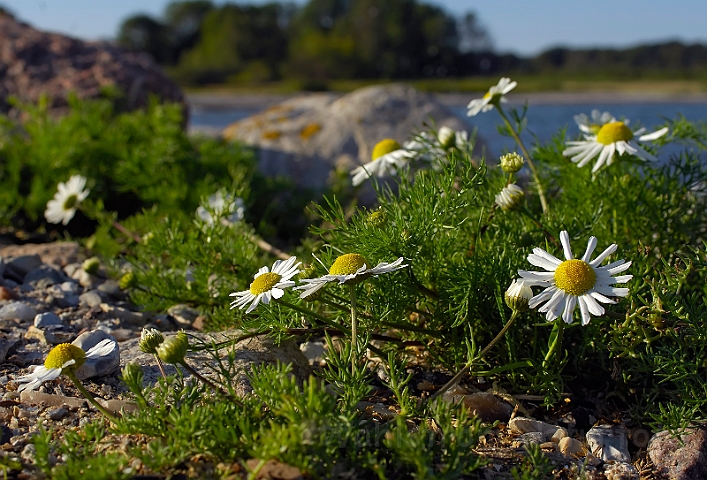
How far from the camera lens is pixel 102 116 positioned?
194 inches

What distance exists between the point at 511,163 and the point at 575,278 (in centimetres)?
55

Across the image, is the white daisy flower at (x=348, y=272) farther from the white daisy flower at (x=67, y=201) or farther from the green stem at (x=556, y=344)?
the white daisy flower at (x=67, y=201)

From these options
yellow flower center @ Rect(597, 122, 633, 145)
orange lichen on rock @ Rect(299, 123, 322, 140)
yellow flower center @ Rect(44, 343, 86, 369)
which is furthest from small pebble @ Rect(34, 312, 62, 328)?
orange lichen on rock @ Rect(299, 123, 322, 140)

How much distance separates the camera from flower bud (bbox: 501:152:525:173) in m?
2.17

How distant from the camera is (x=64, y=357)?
178 cm

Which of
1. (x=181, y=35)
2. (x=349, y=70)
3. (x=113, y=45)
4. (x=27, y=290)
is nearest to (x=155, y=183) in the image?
(x=27, y=290)

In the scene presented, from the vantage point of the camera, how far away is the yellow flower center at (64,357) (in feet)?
5.80

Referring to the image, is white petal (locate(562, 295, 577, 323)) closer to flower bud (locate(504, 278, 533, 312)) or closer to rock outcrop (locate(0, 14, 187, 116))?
flower bud (locate(504, 278, 533, 312))

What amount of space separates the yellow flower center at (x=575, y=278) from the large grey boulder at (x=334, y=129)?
11.2 feet

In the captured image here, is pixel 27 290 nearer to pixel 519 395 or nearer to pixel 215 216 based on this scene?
pixel 215 216

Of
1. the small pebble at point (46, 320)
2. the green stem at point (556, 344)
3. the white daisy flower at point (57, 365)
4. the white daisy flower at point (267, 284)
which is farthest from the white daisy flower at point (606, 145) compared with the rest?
the small pebble at point (46, 320)

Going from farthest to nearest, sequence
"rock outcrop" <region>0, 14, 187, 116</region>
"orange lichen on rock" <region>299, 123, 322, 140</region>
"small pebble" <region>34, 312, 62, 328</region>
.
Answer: "rock outcrop" <region>0, 14, 187, 116</region> → "orange lichen on rock" <region>299, 123, 322, 140</region> → "small pebble" <region>34, 312, 62, 328</region>

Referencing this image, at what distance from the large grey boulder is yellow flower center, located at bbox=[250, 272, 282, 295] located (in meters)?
3.24

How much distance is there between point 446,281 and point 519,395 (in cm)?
40
